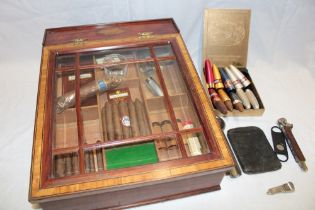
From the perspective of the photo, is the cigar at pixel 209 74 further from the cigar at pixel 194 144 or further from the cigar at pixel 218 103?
the cigar at pixel 194 144

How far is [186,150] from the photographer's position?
0.87 metres

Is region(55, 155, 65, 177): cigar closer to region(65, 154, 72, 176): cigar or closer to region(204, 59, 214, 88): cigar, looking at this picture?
region(65, 154, 72, 176): cigar

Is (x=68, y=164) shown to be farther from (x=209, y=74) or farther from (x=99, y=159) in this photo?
(x=209, y=74)

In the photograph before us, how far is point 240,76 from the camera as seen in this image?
136cm

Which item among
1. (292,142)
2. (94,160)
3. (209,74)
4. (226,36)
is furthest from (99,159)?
(226,36)

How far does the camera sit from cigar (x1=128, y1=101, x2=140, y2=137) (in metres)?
0.90

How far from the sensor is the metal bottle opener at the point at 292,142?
3.70ft

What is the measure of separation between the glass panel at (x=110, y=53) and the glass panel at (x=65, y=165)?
0.44 m

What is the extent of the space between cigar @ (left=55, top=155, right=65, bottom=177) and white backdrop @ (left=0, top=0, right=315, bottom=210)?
32 centimetres

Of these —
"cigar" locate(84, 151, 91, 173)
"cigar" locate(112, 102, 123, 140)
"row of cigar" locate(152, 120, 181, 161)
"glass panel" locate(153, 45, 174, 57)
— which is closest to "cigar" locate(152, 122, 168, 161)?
"row of cigar" locate(152, 120, 181, 161)

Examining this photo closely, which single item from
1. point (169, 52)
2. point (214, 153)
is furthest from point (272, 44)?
point (214, 153)

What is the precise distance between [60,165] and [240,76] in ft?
3.17

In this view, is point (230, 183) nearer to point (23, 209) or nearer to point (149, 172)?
point (149, 172)

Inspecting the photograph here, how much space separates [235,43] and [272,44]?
0.31 m
